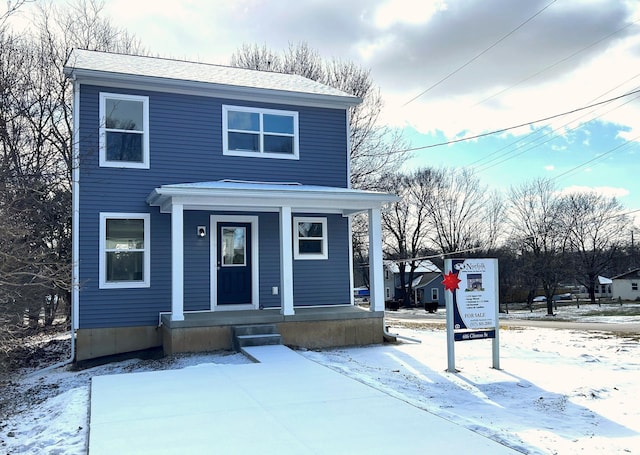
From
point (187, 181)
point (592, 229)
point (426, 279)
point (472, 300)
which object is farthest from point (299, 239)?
point (426, 279)

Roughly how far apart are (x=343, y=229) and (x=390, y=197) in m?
2.02

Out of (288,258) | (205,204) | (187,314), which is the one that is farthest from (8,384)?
(288,258)

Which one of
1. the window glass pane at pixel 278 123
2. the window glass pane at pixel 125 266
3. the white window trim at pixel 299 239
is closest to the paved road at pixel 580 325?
the white window trim at pixel 299 239

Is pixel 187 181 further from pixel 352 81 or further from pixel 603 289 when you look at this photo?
pixel 603 289

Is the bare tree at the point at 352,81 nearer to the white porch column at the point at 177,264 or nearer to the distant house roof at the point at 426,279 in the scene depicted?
the white porch column at the point at 177,264

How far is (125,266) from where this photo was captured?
1040 centimetres

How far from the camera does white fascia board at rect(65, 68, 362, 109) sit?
1020cm

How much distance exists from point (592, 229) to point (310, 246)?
4698cm

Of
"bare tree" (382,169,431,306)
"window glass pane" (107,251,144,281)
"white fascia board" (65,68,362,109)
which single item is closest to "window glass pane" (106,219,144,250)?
"window glass pane" (107,251,144,281)

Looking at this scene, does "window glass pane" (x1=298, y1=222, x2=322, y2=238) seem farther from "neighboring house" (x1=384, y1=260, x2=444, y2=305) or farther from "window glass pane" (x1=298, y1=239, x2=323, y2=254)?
"neighboring house" (x1=384, y1=260, x2=444, y2=305)

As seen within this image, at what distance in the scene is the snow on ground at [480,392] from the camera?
15.3ft

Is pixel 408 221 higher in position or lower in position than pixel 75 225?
higher

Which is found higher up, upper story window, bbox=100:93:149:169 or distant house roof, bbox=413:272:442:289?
upper story window, bbox=100:93:149:169

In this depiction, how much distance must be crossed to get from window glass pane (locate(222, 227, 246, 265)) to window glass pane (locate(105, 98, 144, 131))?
2853 mm
